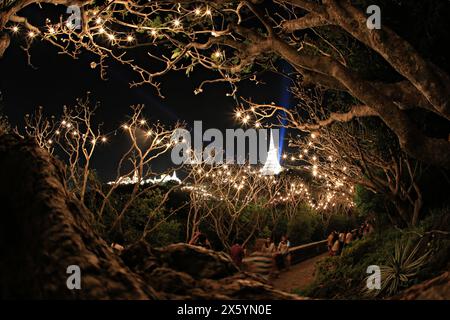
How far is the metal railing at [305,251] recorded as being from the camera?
17.5m

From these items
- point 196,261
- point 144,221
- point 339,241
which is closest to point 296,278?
point 339,241

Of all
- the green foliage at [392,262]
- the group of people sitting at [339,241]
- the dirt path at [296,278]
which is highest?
the green foliage at [392,262]

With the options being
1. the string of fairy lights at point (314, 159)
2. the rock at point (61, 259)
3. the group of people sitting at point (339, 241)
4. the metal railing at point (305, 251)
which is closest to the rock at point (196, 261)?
the rock at point (61, 259)

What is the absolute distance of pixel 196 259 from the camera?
3.90m

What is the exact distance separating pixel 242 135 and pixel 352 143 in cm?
477

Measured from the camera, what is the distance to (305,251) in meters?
18.8

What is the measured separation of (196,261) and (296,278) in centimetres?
1097

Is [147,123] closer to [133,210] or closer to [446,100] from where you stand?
[133,210]

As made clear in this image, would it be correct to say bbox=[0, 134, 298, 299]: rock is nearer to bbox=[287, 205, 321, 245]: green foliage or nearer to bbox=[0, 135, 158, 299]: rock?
bbox=[0, 135, 158, 299]: rock

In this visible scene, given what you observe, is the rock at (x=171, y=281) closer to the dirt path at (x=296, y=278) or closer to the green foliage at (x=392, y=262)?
the green foliage at (x=392, y=262)

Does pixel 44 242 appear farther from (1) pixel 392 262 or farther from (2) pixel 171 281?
(1) pixel 392 262

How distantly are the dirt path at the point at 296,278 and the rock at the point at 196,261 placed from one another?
8.19 meters
